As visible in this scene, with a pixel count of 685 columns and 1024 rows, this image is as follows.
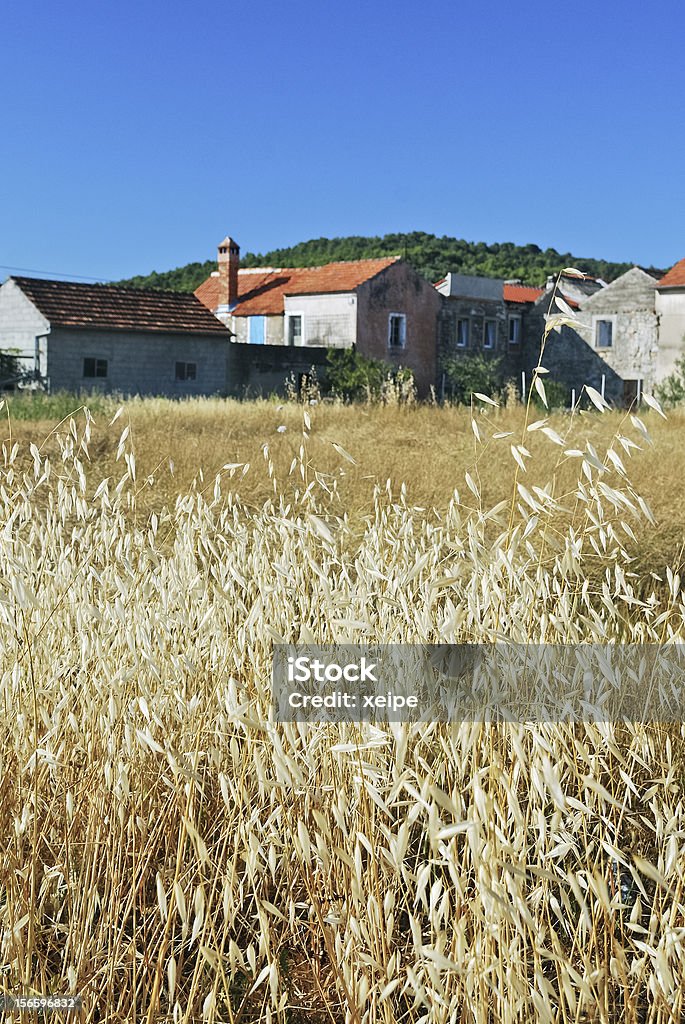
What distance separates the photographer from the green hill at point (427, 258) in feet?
198

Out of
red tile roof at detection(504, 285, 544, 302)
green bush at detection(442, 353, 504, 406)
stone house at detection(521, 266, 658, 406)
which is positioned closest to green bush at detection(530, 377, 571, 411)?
stone house at detection(521, 266, 658, 406)

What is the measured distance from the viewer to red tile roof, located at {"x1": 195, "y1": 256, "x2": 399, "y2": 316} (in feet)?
102

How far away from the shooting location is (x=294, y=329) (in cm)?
3191

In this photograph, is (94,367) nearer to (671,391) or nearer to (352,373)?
(352,373)

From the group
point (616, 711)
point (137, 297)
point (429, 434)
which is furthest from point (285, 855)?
point (137, 297)

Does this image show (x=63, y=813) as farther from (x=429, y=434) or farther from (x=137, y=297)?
(x=137, y=297)

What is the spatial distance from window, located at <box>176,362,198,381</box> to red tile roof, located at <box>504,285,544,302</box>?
14.3m

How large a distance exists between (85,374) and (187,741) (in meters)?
24.9

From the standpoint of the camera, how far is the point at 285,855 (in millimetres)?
1905

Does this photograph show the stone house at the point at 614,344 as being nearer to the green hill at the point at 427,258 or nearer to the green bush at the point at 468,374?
the green bush at the point at 468,374

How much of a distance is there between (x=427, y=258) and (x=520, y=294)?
1054 inches

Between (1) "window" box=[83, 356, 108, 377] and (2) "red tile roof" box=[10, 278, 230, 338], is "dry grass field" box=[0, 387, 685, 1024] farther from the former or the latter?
(2) "red tile roof" box=[10, 278, 230, 338]

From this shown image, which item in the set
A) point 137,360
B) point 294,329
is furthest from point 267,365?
point 137,360

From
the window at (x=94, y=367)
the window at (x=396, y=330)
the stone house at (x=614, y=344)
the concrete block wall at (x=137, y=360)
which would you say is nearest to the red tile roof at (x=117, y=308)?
the concrete block wall at (x=137, y=360)
